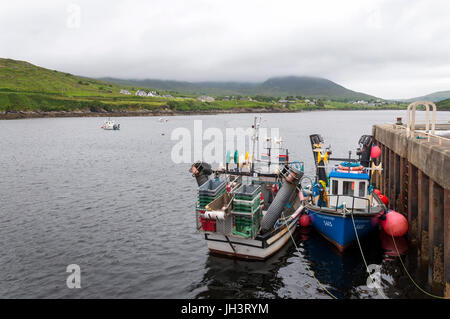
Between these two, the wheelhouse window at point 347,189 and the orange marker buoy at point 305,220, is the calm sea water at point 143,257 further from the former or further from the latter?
the wheelhouse window at point 347,189

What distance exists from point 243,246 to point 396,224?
10285mm

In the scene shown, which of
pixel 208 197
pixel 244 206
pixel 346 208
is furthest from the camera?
pixel 346 208

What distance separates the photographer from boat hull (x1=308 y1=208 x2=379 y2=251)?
68.3 ft

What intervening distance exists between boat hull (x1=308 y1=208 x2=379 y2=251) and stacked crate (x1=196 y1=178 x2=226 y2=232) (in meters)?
6.70

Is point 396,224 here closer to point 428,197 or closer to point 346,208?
point 346,208

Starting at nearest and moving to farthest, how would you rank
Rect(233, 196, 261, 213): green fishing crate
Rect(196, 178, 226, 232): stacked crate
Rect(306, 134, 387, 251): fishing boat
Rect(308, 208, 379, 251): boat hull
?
Rect(233, 196, 261, 213): green fishing crate < Rect(196, 178, 226, 232): stacked crate < Rect(308, 208, 379, 251): boat hull < Rect(306, 134, 387, 251): fishing boat

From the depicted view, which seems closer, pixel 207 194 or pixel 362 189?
pixel 207 194

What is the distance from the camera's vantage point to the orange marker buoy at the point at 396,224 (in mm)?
22234

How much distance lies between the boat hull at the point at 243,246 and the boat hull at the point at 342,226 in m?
3.24

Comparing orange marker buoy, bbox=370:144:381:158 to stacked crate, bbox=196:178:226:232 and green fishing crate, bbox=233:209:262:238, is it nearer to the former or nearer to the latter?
stacked crate, bbox=196:178:226:232

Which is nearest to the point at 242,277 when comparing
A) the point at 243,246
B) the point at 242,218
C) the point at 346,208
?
the point at 243,246

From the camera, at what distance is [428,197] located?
60.4ft

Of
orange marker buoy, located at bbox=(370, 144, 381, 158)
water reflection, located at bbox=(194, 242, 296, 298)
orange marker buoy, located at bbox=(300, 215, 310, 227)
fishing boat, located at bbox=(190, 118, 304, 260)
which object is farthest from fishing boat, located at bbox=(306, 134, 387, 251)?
orange marker buoy, located at bbox=(370, 144, 381, 158)
